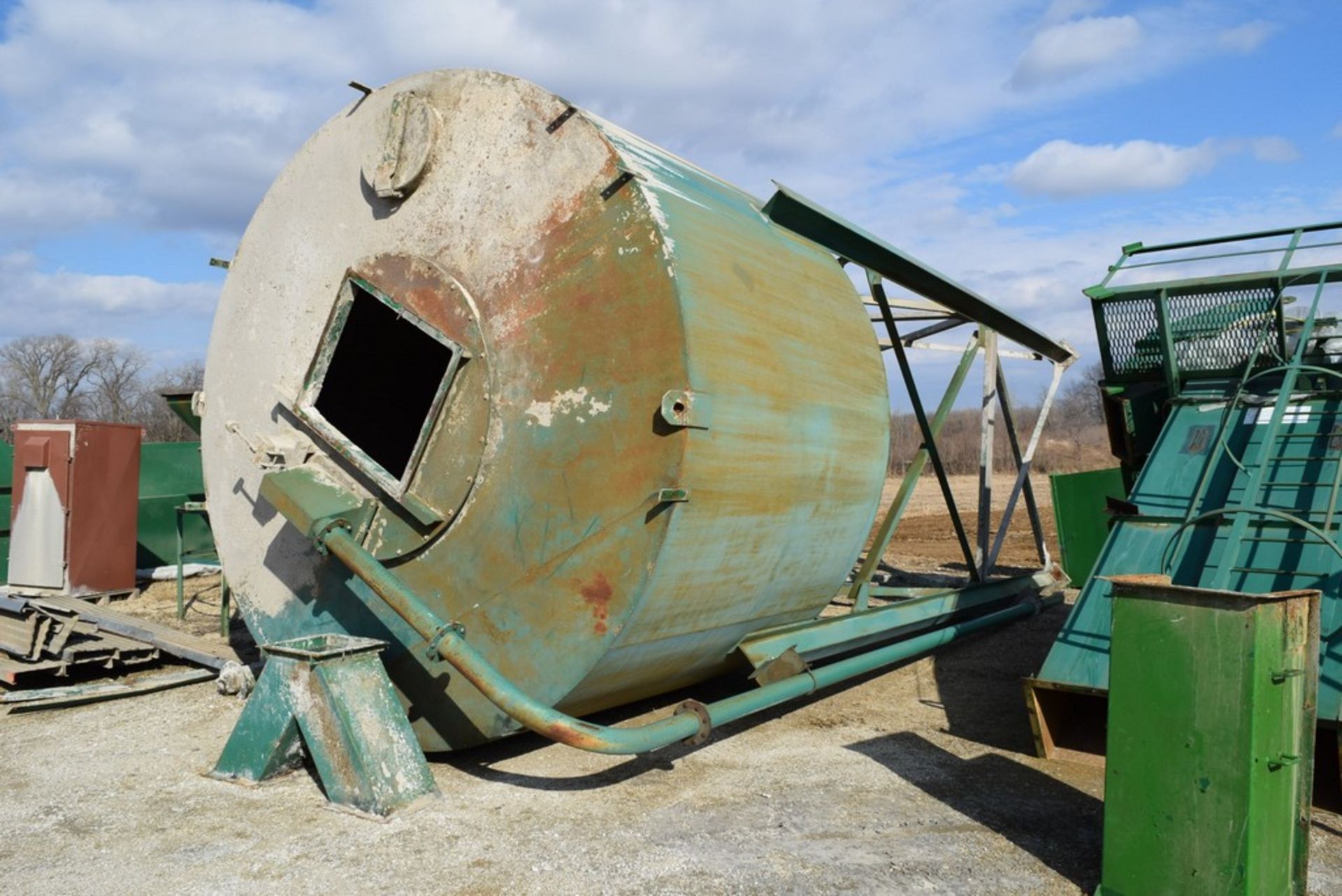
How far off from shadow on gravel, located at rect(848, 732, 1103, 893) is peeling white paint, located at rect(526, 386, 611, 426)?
7.44ft

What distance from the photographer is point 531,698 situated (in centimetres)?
444

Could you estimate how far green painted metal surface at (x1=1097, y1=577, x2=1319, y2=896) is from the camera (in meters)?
3.52

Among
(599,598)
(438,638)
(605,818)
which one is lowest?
(605,818)

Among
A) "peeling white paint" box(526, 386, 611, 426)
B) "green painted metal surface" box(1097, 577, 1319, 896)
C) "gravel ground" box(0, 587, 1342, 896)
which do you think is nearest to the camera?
"green painted metal surface" box(1097, 577, 1319, 896)

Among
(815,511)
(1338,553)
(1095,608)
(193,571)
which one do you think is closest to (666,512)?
(815,511)

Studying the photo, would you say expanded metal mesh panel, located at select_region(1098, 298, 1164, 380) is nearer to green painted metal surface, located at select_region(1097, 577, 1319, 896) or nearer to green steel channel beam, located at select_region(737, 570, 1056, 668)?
green steel channel beam, located at select_region(737, 570, 1056, 668)

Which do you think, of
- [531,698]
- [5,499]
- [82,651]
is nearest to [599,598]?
[531,698]

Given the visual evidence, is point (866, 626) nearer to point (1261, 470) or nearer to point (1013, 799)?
point (1013, 799)

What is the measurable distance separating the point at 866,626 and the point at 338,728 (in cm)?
307

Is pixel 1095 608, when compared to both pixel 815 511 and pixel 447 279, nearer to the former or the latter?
pixel 815 511

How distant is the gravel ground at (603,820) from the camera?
12.9 ft

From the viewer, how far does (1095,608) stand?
561 cm

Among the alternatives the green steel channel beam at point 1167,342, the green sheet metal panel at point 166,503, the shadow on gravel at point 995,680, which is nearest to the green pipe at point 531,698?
the shadow on gravel at point 995,680

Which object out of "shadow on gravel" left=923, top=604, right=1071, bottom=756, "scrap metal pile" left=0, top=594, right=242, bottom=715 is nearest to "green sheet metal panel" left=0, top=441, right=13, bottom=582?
"scrap metal pile" left=0, top=594, right=242, bottom=715
